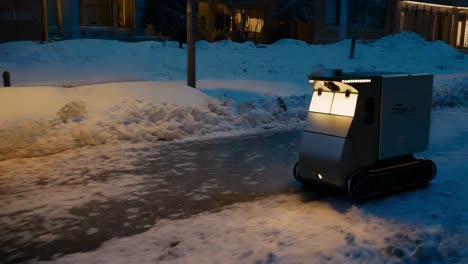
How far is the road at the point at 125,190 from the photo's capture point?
5.39 m

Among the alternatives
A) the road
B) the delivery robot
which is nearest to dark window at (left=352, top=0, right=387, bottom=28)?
the road

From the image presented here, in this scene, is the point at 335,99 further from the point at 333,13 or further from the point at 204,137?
the point at 333,13

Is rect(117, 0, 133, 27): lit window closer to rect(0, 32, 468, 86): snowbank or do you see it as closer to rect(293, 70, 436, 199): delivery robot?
rect(0, 32, 468, 86): snowbank

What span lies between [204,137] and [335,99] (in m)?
4.60

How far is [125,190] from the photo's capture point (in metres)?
6.96

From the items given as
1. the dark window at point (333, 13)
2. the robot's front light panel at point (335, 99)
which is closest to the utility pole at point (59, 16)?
the dark window at point (333, 13)

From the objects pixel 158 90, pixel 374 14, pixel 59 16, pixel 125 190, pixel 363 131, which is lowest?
pixel 125 190

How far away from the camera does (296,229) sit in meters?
5.50

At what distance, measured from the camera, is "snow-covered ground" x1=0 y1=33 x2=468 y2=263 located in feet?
16.4

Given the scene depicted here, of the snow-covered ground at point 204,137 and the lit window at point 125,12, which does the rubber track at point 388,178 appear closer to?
the snow-covered ground at point 204,137

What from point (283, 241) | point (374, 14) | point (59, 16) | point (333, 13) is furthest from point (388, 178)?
point (374, 14)

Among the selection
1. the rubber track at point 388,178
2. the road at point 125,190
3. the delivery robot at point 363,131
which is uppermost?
the delivery robot at point 363,131

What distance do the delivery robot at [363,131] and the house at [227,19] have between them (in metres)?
22.4

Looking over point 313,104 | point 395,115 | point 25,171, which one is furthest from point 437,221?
point 25,171
